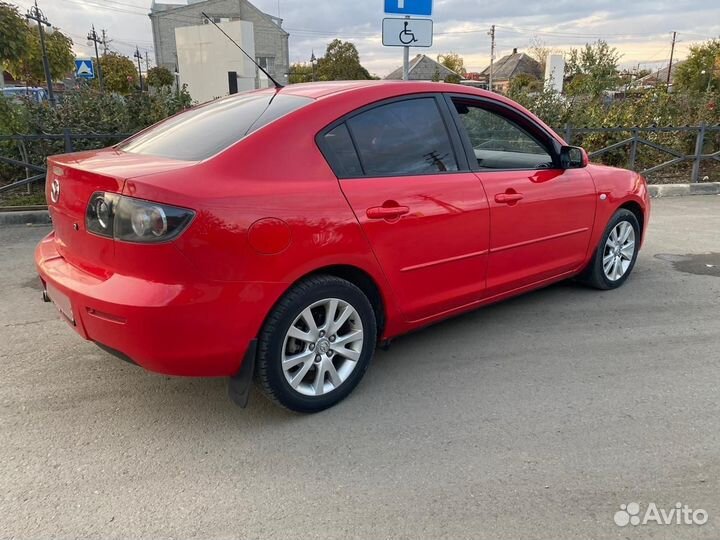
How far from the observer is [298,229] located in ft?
8.75

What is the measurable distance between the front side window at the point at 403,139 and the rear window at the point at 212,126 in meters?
0.35

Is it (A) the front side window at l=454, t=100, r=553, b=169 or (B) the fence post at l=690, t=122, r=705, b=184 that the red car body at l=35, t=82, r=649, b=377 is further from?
(B) the fence post at l=690, t=122, r=705, b=184

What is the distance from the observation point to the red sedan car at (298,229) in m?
2.44

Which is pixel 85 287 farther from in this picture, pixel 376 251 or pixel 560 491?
pixel 560 491

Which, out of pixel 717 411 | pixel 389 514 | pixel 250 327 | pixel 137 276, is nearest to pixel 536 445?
pixel 389 514

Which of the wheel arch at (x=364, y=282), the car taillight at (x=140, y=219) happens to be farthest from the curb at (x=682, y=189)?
the car taillight at (x=140, y=219)

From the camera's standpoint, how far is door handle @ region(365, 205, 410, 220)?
2.97m

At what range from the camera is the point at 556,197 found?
400 cm

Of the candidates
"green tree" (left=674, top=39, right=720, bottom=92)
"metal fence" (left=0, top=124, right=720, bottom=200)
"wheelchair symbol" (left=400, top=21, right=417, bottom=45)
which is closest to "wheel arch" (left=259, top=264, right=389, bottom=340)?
"wheelchair symbol" (left=400, top=21, right=417, bottom=45)

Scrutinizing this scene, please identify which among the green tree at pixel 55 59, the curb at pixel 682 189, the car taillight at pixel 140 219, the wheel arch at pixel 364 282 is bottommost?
the curb at pixel 682 189

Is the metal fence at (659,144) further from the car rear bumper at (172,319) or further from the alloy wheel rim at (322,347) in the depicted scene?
the car rear bumper at (172,319)

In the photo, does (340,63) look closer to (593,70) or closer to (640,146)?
(593,70)

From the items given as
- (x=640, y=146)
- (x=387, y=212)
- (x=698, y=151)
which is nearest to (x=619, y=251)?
(x=387, y=212)

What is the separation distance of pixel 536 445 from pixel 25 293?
4.16m
